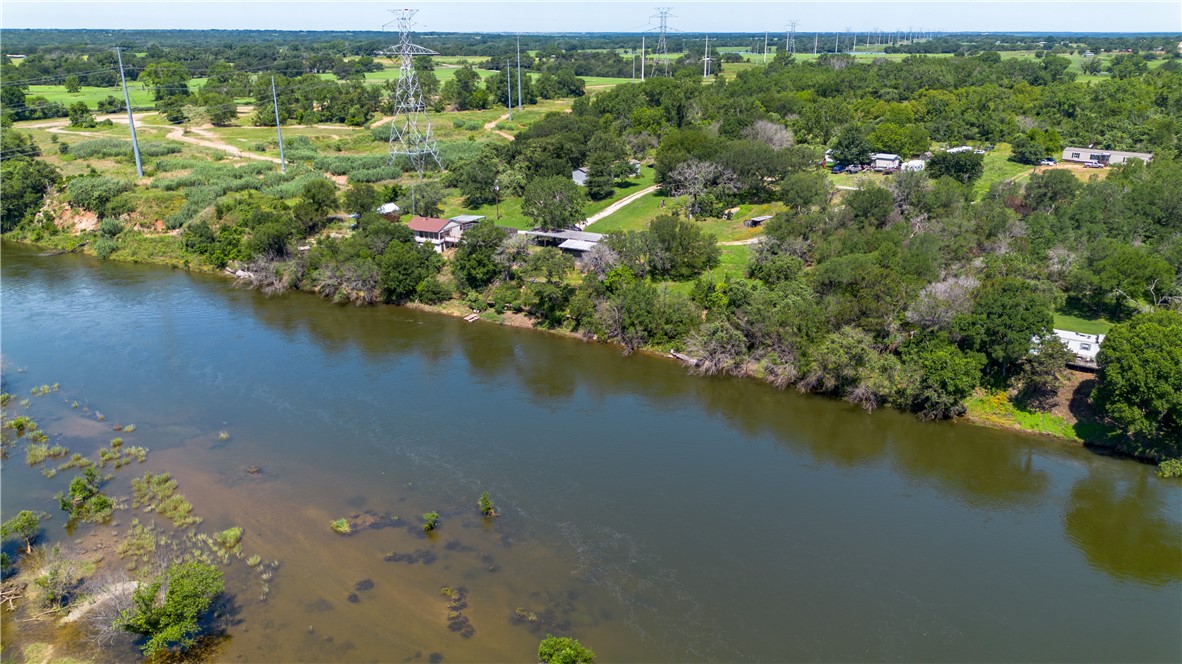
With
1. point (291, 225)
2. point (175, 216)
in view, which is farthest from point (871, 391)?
point (175, 216)

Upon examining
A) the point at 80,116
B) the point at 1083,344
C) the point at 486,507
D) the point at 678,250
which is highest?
the point at 80,116

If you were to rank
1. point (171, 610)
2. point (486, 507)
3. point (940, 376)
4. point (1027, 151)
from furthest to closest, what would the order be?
point (1027, 151)
point (940, 376)
point (486, 507)
point (171, 610)

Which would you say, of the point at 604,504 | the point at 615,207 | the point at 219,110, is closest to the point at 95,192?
the point at 219,110

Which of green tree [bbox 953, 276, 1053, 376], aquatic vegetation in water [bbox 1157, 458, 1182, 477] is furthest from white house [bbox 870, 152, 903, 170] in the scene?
aquatic vegetation in water [bbox 1157, 458, 1182, 477]

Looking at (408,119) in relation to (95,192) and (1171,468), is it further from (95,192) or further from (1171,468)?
(1171,468)

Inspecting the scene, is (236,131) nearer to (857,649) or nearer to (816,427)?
(816,427)

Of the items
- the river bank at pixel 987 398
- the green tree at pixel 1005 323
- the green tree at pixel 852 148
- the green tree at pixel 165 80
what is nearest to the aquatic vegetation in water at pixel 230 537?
the river bank at pixel 987 398
